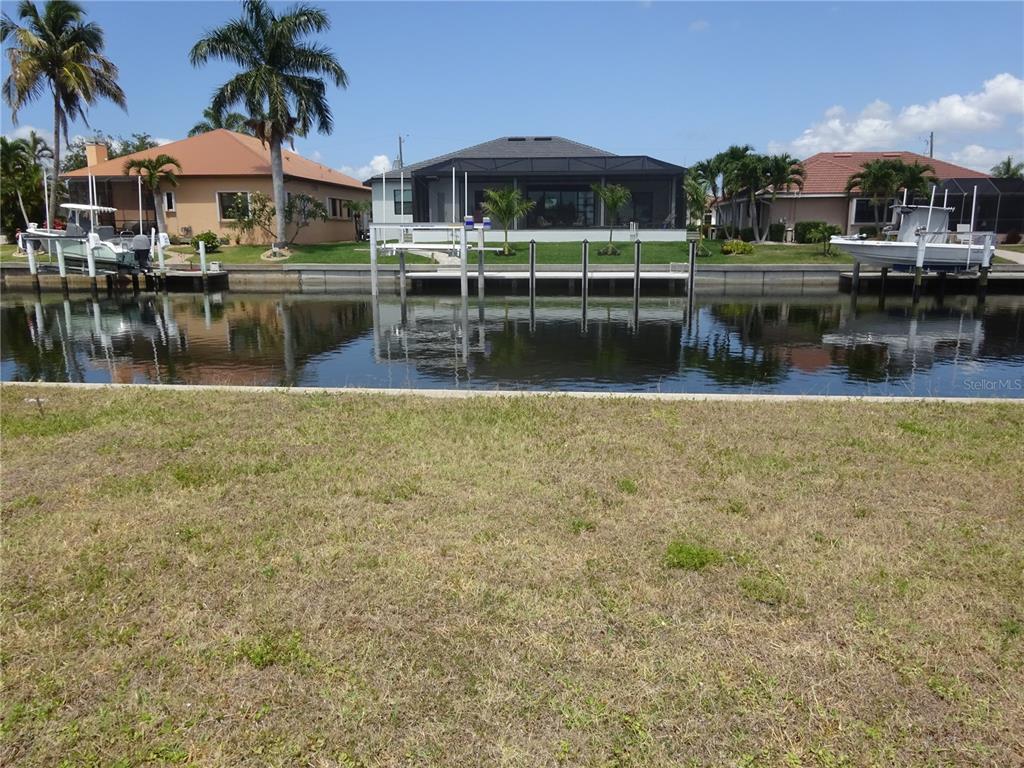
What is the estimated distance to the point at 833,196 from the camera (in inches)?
1657

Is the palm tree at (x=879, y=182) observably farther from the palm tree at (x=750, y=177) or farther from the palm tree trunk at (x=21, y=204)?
the palm tree trunk at (x=21, y=204)

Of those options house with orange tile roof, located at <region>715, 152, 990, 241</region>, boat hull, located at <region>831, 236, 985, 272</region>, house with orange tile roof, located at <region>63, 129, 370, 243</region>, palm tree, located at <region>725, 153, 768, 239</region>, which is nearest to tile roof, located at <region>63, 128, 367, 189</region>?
house with orange tile roof, located at <region>63, 129, 370, 243</region>

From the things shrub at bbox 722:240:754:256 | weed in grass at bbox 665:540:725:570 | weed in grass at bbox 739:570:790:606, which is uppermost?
shrub at bbox 722:240:754:256

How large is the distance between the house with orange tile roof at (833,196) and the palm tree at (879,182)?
147 cm

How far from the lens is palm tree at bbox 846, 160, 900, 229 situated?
37.1 meters

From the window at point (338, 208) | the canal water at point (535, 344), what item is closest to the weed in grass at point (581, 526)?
the canal water at point (535, 344)

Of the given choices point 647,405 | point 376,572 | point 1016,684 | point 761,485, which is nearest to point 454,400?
point 647,405

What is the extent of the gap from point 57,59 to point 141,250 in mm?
13150

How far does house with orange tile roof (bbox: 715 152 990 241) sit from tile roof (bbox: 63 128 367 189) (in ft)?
87.3

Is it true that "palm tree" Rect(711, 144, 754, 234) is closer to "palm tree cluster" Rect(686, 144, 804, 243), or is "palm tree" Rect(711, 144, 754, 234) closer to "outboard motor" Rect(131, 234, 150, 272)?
"palm tree cluster" Rect(686, 144, 804, 243)

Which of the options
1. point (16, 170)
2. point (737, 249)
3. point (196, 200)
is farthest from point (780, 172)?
point (16, 170)

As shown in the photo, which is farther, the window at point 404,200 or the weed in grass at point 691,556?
the window at point 404,200

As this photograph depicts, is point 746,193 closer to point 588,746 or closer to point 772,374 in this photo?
point 772,374

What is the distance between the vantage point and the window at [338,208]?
46625mm
